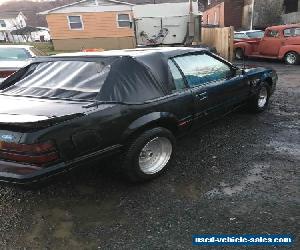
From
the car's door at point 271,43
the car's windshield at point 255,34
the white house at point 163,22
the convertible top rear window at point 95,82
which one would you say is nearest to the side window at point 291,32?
the car's door at point 271,43

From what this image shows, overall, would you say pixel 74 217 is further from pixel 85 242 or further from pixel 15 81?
pixel 15 81

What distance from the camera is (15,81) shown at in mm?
4262

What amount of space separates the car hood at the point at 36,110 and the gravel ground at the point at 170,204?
1.96ft

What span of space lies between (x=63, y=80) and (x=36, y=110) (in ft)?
2.63

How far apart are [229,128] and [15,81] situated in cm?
352

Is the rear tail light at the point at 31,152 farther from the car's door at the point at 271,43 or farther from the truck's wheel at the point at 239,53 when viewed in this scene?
the truck's wheel at the point at 239,53

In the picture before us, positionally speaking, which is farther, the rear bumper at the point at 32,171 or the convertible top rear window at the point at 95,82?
the convertible top rear window at the point at 95,82

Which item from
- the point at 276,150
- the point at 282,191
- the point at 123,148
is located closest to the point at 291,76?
the point at 276,150

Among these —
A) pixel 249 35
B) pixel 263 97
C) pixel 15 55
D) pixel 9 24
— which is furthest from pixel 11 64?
pixel 9 24

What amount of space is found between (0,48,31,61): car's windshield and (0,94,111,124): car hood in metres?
5.47

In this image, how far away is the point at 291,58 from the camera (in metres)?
13.5

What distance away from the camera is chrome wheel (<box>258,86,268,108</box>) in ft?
20.3

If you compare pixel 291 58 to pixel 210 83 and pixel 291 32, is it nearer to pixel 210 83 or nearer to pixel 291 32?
pixel 291 32

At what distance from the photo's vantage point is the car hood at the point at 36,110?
2.77 m
